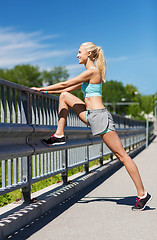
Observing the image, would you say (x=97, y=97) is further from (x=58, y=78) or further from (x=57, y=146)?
(x=58, y=78)

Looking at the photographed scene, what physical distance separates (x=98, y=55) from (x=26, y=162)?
67.3 inches

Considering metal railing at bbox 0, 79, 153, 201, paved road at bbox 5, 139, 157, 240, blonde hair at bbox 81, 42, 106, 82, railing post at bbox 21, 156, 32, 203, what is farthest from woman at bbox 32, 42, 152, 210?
railing post at bbox 21, 156, 32, 203

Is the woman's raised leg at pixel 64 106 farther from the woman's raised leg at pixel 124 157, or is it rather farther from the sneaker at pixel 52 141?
the woman's raised leg at pixel 124 157

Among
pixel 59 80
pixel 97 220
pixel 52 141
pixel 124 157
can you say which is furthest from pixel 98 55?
pixel 59 80

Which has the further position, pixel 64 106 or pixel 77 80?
pixel 64 106

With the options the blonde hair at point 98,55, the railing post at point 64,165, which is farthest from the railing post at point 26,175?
the railing post at point 64,165

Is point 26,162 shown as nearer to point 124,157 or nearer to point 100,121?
point 100,121

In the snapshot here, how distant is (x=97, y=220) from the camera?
4.75m

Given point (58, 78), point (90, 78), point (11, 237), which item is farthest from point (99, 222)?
point (58, 78)

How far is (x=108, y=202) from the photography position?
19.6ft

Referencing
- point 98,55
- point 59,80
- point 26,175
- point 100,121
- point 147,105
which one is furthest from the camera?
point 59,80

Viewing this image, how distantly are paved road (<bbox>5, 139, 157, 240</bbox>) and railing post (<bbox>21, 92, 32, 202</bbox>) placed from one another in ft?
1.12

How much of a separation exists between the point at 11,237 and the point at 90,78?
7.42 feet

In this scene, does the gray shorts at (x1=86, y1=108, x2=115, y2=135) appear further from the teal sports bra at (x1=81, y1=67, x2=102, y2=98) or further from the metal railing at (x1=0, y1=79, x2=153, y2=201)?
the metal railing at (x1=0, y1=79, x2=153, y2=201)
